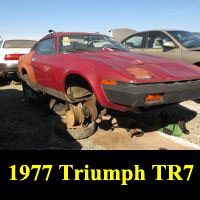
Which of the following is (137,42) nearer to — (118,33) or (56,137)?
(56,137)

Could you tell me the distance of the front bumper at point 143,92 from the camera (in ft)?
8.87

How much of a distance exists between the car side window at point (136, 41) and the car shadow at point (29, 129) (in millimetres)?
2938

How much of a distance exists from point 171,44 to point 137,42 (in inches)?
50.1

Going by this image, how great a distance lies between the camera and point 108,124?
Result: 13.7 ft

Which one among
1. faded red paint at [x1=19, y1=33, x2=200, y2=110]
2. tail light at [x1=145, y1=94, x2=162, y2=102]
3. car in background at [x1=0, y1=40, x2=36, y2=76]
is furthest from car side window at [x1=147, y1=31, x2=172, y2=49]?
car in background at [x1=0, y1=40, x2=36, y2=76]

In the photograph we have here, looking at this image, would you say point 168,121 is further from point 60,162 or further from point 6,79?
point 6,79

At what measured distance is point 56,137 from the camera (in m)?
3.87

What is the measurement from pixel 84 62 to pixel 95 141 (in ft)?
4.00

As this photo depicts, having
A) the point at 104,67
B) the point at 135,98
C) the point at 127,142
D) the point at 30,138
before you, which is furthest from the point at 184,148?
the point at 30,138

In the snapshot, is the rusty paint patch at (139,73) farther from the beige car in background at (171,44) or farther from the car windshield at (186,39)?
the car windshield at (186,39)

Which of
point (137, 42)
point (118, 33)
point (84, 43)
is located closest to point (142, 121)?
point (84, 43)

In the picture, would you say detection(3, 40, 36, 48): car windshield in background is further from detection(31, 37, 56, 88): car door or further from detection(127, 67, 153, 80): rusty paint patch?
detection(127, 67, 153, 80): rusty paint patch

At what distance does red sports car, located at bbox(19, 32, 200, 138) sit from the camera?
2.80 meters

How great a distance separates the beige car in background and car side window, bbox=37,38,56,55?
2.57m
